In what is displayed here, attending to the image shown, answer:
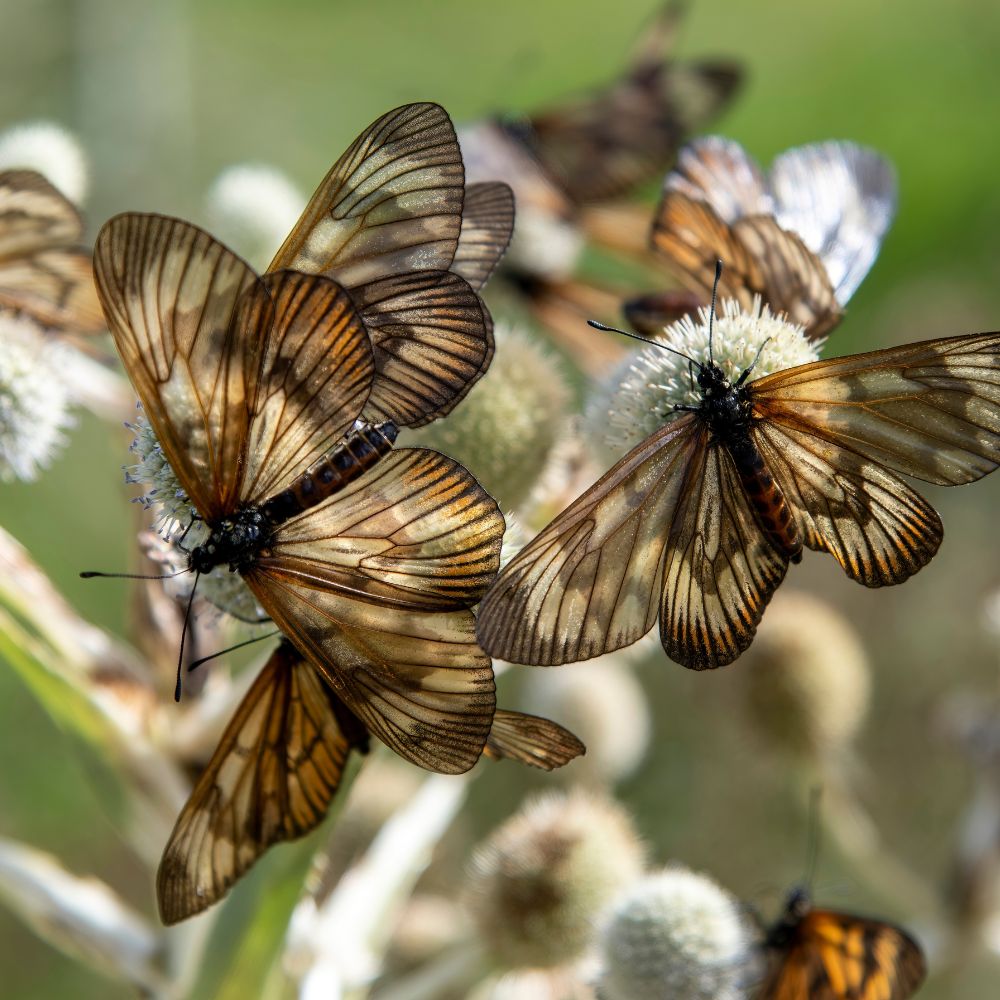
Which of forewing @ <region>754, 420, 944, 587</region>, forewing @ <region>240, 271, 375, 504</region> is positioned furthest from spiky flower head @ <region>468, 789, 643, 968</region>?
forewing @ <region>240, 271, 375, 504</region>

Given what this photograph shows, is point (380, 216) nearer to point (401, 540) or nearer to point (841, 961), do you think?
point (401, 540)

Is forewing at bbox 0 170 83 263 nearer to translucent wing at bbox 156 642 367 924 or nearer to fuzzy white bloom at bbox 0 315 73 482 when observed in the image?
fuzzy white bloom at bbox 0 315 73 482

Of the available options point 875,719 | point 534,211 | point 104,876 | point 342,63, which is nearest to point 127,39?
point 342,63

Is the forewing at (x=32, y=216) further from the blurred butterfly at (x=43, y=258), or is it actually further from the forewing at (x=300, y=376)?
the forewing at (x=300, y=376)

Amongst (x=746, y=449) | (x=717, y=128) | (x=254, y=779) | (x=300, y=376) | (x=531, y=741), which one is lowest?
(x=254, y=779)

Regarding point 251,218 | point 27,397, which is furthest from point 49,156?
point 27,397

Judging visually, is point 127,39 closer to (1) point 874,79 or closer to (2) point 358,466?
(1) point 874,79

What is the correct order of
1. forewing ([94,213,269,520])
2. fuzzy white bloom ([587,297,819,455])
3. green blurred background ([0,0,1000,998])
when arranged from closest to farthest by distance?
forewing ([94,213,269,520]) < fuzzy white bloom ([587,297,819,455]) < green blurred background ([0,0,1000,998])
